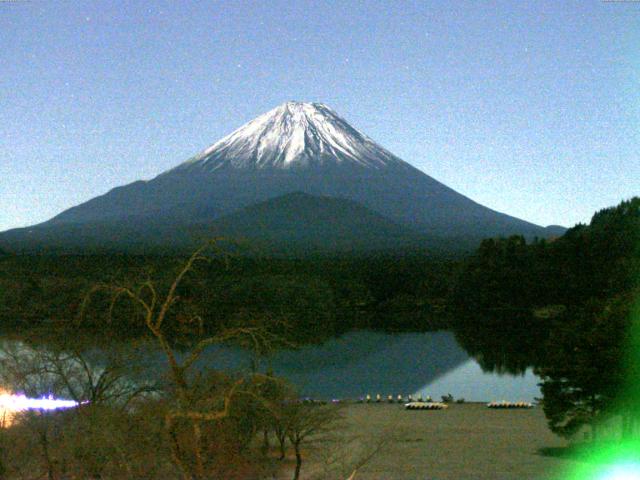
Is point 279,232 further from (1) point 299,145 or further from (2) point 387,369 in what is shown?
(2) point 387,369

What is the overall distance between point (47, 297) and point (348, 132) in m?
88.7

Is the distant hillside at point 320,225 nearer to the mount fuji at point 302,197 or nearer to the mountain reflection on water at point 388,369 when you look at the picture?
the mount fuji at point 302,197

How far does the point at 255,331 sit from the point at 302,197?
106 metres

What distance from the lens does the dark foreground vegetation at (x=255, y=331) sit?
5.75 metres

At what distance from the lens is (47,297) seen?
125 feet

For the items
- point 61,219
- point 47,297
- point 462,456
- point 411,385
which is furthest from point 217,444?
point 61,219

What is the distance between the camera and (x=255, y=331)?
4.89 meters

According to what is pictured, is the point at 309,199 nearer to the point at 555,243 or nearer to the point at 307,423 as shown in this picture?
the point at 555,243

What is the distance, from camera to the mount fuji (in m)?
97.3

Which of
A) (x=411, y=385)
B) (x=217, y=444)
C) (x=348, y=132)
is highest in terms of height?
(x=348, y=132)

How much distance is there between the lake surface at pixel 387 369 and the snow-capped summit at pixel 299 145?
267 feet

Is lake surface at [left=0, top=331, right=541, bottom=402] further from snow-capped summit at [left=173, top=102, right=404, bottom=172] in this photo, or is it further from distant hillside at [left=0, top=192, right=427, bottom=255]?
snow-capped summit at [left=173, top=102, right=404, bottom=172]

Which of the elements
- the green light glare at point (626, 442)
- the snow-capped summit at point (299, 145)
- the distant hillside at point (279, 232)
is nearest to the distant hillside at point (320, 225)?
the distant hillside at point (279, 232)

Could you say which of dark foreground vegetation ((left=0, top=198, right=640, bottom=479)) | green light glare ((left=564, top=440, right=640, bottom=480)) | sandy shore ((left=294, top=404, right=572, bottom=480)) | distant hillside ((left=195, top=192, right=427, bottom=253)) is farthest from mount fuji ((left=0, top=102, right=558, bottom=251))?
green light glare ((left=564, top=440, right=640, bottom=480))
